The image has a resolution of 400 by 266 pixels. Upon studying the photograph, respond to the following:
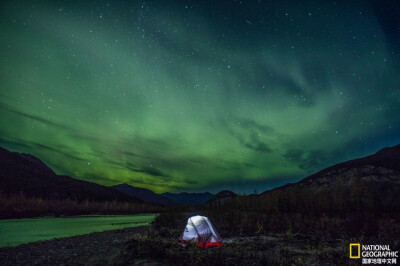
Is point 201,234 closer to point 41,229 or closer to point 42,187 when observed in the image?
point 41,229

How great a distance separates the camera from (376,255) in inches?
501

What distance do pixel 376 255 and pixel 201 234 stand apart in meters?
9.69

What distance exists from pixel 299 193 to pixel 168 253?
34.5 metres

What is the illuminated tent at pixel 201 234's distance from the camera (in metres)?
15.9

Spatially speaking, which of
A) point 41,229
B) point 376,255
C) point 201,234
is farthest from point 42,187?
point 376,255

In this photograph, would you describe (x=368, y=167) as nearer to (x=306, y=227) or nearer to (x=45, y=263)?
(x=306, y=227)

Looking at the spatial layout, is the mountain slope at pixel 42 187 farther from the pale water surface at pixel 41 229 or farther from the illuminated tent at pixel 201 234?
the illuminated tent at pixel 201 234

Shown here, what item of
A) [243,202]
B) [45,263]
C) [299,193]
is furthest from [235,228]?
[243,202]

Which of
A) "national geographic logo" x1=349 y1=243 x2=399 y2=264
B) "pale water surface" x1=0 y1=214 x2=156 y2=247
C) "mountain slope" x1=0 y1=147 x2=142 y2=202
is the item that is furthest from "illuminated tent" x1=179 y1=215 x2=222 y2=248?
"mountain slope" x1=0 y1=147 x2=142 y2=202

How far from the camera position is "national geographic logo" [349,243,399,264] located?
11.9m

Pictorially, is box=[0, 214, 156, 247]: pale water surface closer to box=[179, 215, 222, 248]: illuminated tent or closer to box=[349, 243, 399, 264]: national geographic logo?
box=[179, 215, 222, 248]: illuminated tent

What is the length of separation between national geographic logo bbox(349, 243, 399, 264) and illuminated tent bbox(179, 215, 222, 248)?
7759 mm

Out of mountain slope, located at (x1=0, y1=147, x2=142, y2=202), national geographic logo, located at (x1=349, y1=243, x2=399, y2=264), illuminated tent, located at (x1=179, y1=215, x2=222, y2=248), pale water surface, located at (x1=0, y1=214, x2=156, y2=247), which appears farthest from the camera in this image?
mountain slope, located at (x1=0, y1=147, x2=142, y2=202)

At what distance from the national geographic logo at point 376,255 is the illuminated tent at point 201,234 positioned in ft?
25.5
